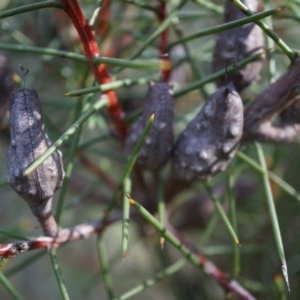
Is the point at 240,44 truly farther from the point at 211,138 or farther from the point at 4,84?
the point at 4,84

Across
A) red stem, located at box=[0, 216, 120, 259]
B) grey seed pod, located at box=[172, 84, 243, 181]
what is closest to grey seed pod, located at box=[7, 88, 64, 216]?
red stem, located at box=[0, 216, 120, 259]

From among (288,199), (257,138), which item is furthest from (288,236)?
(257,138)

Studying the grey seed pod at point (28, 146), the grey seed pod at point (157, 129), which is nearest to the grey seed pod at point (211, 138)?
the grey seed pod at point (157, 129)

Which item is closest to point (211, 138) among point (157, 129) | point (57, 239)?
point (157, 129)

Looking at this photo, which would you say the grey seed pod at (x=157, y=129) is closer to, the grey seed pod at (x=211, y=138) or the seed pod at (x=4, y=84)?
the grey seed pod at (x=211, y=138)

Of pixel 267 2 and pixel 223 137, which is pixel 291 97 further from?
pixel 267 2

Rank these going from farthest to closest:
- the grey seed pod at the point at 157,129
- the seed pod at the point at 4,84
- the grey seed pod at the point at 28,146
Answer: the seed pod at the point at 4,84
the grey seed pod at the point at 157,129
the grey seed pod at the point at 28,146

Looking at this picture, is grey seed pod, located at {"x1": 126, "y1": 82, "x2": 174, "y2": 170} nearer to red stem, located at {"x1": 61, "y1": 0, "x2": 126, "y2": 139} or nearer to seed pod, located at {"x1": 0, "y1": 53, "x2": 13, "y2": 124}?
red stem, located at {"x1": 61, "y1": 0, "x2": 126, "y2": 139}
